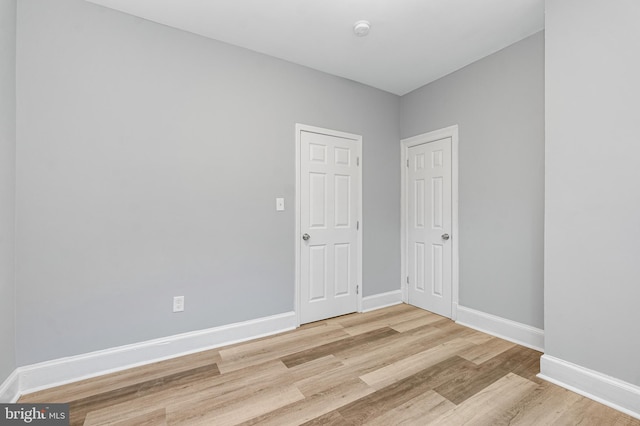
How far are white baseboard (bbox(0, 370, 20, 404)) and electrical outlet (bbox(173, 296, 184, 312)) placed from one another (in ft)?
3.15

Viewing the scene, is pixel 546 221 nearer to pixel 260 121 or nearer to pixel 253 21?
pixel 260 121

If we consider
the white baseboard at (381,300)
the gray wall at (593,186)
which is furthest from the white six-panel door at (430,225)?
the gray wall at (593,186)

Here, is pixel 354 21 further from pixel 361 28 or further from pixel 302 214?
pixel 302 214

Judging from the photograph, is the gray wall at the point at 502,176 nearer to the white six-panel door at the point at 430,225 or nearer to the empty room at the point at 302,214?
the empty room at the point at 302,214

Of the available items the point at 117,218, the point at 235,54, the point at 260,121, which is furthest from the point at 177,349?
the point at 235,54

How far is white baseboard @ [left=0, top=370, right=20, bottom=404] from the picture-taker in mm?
1638

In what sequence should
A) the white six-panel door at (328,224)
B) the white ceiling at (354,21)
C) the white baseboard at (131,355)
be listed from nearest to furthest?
1. the white baseboard at (131,355)
2. the white ceiling at (354,21)
3. the white six-panel door at (328,224)

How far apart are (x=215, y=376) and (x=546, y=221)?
2.70 m

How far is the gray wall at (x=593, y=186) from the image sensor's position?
163 centimetres

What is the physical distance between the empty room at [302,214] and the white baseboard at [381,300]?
0.24 feet

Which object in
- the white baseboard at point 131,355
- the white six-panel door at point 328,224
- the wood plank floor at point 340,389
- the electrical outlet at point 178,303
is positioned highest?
the white six-panel door at point 328,224

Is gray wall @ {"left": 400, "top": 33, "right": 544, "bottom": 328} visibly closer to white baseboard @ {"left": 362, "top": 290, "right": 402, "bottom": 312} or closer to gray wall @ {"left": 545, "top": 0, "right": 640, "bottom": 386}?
gray wall @ {"left": 545, "top": 0, "right": 640, "bottom": 386}

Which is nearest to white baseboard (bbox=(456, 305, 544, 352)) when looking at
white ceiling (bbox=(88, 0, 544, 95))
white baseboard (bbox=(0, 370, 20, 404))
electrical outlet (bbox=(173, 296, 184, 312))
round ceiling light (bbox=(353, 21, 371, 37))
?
white ceiling (bbox=(88, 0, 544, 95))

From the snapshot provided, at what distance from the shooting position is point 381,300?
11.4ft
